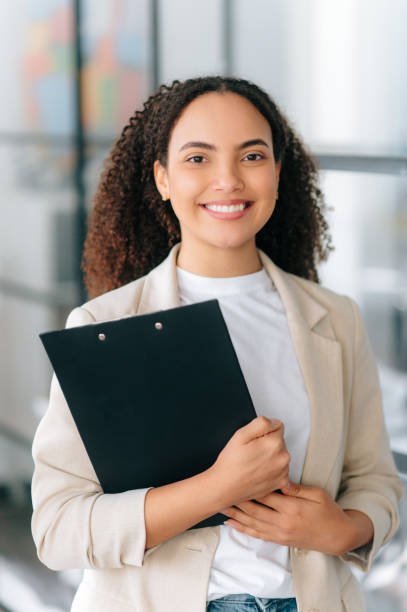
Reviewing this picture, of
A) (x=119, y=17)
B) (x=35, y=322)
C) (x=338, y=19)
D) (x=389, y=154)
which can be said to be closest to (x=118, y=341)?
(x=389, y=154)

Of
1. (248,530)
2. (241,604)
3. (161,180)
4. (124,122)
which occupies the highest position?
(124,122)

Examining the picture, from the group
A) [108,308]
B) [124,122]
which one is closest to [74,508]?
[108,308]

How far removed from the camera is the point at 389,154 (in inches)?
100

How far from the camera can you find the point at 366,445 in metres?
1.66

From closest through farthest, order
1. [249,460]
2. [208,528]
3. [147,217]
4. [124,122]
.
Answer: [249,460] < [208,528] < [147,217] < [124,122]

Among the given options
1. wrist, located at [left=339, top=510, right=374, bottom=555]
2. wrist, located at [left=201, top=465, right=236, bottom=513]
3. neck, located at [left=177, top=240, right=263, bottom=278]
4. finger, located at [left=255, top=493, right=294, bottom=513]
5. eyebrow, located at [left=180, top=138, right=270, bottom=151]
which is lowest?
wrist, located at [left=339, top=510, right=374, bottom=555]

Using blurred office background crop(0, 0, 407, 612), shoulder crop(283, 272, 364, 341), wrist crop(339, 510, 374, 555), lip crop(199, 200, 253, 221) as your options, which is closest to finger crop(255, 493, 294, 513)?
wrist crop(339, 510, 374, 555)

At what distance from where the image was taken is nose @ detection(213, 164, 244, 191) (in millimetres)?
1502

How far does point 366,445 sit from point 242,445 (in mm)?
340

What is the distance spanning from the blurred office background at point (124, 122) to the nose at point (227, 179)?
29.3 inches

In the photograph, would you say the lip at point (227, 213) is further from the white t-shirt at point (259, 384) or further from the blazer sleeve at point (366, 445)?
the blazer sleeve at point (366, 445)

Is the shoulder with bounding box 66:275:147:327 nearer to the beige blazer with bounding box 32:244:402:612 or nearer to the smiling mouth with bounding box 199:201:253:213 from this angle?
the beige blazer with bounding box 32:244:402:612

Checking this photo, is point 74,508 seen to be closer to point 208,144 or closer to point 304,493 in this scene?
point 304,493

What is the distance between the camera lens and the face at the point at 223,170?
1.52 metres
